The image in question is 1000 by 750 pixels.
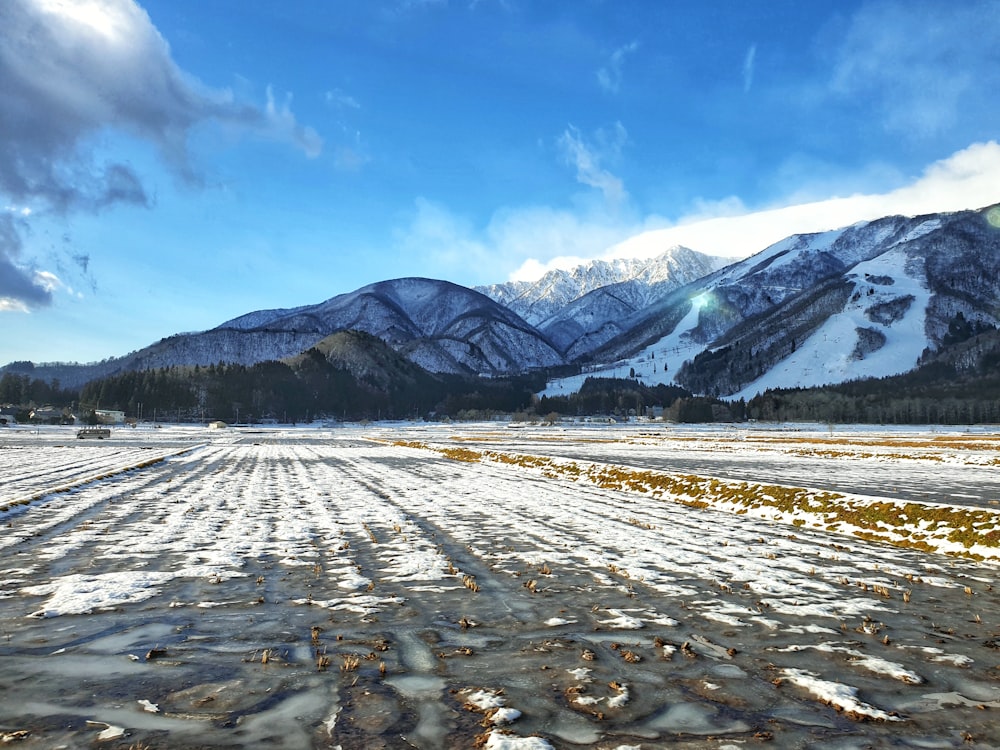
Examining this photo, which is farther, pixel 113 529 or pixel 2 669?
pixel 113 529

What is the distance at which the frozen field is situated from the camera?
579 cm

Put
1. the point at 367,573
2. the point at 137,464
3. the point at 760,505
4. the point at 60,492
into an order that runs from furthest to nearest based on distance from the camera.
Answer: the point at 137,464 < the point at 60,492 < the point at 760,505 < the point at 367,573

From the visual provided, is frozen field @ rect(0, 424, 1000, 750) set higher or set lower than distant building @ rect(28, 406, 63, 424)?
lower

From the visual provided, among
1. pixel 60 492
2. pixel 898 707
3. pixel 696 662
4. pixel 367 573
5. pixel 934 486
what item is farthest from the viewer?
pixel 934 486

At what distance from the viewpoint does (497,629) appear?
28.5 ft

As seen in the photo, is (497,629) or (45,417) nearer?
(497,629)

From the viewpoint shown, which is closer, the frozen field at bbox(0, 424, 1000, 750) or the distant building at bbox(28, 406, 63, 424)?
the frozen field at bbox(0, 424, 1000, 750)

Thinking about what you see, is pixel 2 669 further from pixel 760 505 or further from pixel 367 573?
pixel 760 505

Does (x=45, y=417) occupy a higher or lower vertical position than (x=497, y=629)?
higher

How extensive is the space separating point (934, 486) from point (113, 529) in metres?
33.6

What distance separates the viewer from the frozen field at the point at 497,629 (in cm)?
579

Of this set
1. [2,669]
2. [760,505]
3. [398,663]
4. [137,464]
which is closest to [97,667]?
[2,669]

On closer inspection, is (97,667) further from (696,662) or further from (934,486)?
(934,486)

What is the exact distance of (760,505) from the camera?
73.8 ft
